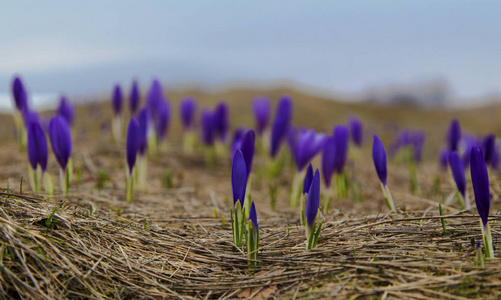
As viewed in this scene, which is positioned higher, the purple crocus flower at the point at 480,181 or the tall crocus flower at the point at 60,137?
the tall crocus flower at the point at 60,137

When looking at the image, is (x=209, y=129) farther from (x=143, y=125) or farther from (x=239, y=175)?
(x=239, y=175)

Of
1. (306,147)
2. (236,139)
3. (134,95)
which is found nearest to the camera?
(306,147)

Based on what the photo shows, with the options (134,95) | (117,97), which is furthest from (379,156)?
(117,97)

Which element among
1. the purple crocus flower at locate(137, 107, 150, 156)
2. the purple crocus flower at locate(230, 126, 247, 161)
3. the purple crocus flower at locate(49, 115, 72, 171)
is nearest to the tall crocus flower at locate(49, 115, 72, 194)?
the purple crocus flower at locate(49, 115, 72, 171)

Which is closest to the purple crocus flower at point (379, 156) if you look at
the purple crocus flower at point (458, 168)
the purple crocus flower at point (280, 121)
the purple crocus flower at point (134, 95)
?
the purple crocus flower at point (458, 168)

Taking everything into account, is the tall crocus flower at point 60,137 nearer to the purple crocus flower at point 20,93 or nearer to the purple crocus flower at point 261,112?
the purple crocus flower at point 20,93

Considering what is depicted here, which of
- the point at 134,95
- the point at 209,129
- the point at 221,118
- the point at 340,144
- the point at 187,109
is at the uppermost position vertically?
the point at 134,95
